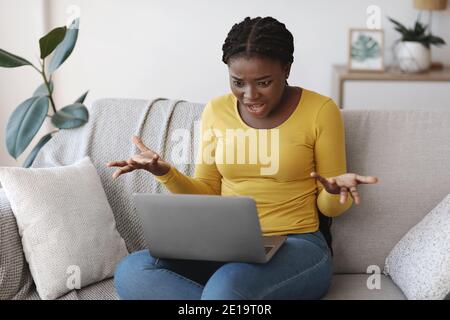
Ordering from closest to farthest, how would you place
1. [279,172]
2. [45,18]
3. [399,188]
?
[279,172], [399,188], [45,18]

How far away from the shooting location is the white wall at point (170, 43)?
3719mm

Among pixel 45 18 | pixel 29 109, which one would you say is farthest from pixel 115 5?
pixel 29 109

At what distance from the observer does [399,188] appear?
6.77 feet

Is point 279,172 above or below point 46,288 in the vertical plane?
above

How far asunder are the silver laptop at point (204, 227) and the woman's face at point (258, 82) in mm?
341

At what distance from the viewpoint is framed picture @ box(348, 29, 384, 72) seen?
3.58 meters

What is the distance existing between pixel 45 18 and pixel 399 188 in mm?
2253

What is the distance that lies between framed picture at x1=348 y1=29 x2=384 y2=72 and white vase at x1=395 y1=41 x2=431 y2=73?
104mm

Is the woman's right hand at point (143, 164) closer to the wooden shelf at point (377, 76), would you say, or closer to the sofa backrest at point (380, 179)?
the sofa backrest at point (380, 179)

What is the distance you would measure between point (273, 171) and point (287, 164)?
4cm

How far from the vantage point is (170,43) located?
3795mm

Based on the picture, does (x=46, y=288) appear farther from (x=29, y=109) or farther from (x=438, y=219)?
(x=438, y=219)

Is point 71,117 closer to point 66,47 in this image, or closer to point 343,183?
point 66,47

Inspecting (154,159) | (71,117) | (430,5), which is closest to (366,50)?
(430,5)
